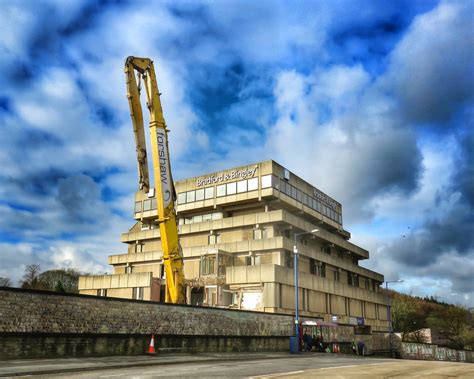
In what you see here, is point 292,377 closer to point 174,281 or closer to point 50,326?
point 50,326

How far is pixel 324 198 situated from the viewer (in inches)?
2758

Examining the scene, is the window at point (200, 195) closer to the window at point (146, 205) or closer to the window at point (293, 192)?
the window at point (146, 205)

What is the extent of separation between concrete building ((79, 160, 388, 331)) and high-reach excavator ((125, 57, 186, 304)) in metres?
18.2

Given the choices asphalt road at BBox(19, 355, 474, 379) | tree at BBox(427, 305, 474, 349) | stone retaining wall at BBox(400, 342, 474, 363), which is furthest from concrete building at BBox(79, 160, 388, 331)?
asphalt road at BBox(19, 355, 474, 379)

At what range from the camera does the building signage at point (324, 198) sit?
222 ft

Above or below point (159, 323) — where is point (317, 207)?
above

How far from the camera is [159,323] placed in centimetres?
2597

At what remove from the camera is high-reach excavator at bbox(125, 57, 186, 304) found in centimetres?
3072

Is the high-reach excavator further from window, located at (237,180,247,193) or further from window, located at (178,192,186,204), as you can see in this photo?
window, located at (178,192,186,204)

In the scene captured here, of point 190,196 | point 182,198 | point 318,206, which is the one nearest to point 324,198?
point 318,206

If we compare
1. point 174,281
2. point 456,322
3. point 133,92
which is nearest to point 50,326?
point 174,281

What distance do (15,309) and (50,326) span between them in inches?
73.1

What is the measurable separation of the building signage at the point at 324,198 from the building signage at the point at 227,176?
509 inches

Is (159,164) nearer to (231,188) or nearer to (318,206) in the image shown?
(231,188)
